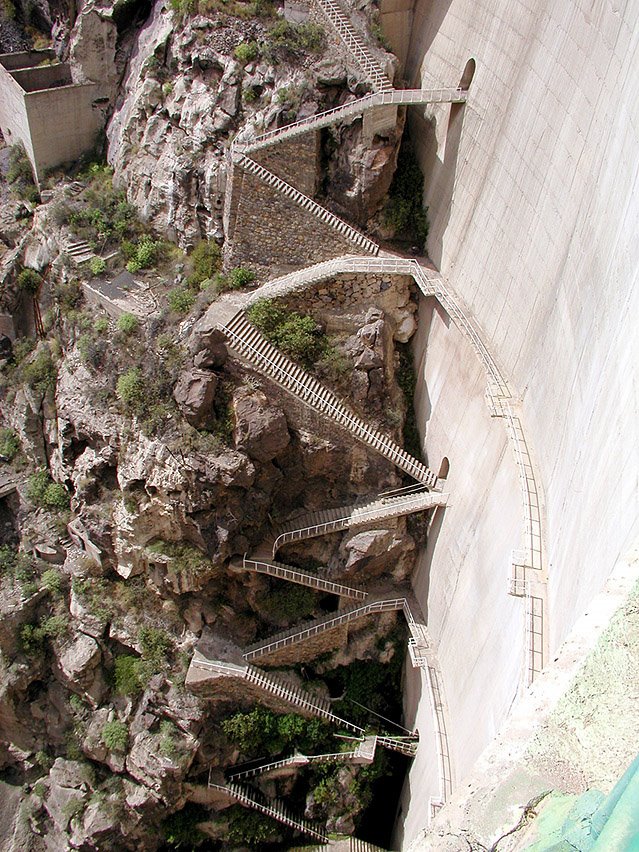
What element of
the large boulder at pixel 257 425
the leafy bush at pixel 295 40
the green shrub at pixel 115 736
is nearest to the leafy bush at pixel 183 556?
the large boulder at pixel 257 425

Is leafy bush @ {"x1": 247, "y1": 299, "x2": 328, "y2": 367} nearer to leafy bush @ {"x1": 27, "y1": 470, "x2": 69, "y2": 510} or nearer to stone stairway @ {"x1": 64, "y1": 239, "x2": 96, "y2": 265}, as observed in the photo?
stone stairway @ {"x1": 64, "y1": 239, "x2": 96, "y2": 265}

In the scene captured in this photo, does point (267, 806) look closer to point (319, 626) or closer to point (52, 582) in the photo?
point (319, 626)

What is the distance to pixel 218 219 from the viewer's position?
28.5 metres

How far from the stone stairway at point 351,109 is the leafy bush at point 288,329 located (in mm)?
5542

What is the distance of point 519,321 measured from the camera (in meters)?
21.6

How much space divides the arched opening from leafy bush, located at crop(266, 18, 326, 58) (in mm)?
5278

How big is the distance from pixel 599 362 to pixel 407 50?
64.5 feet

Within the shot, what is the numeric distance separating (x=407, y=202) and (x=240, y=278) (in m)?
6.64

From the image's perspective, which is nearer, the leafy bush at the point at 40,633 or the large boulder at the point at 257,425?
the large boulder at the point at 257,425

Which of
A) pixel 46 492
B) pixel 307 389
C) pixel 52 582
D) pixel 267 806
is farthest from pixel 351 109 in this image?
pixel 267 806

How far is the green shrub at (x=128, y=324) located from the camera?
91.9 feet

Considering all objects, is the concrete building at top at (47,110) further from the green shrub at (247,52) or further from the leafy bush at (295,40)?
the leafy bush at (295,40)

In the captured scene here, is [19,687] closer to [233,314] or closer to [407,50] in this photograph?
[233,314]

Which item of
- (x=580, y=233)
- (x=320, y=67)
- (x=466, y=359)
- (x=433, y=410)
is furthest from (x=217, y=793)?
(x=320, y=67)
